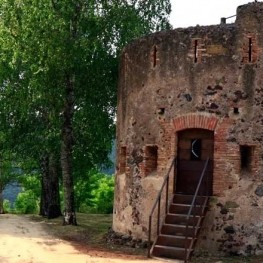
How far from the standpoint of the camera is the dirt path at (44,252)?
40.5 ft

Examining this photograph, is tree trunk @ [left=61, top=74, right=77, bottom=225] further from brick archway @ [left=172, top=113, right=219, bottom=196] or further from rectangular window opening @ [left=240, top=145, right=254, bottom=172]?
rectangular window opening @ [left=240, top=145, right=254, bottom=172]

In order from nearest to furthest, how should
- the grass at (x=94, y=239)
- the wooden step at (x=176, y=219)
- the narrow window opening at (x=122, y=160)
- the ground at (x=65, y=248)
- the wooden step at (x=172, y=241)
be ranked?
the ground at (x=65, y=248)
the wooden step at (x=172, y=241)
the grass at (x=94, y=239)
the wooden step at (x=176, y=219)
the narrow window opening at (x=122, y=160)

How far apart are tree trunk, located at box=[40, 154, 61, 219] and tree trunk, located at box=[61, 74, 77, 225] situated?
3254 mm

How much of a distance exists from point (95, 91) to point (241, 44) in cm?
729

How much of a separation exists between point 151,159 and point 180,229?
8.26 ft

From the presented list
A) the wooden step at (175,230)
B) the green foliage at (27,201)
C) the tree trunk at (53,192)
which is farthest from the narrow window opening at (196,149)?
the green foliage at (27,201)

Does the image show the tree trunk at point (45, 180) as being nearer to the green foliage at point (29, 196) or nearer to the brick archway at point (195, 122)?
the green foliage at point (29, 196)

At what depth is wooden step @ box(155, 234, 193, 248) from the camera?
1270 cm

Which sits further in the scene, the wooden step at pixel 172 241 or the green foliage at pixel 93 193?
the green foliage at pixel 93 193

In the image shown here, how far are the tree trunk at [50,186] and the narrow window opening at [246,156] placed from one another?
11.1m

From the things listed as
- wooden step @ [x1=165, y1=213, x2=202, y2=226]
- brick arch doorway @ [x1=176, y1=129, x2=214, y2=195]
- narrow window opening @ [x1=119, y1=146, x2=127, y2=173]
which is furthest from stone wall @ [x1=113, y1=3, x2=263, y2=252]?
wooden step @ [x1=165, y1=213, x2=202, y2=226]

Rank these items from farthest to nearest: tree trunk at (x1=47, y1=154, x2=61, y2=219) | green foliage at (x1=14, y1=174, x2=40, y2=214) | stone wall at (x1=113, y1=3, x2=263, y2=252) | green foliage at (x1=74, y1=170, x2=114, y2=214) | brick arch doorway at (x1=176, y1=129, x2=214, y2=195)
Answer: green foliage at (x1=14, y1=174, x2=40, y2=214), green foliage at (x1=74, y1=170, x2=114, y2=214), tree trunk at (x1=47, y1=154, x2=61, y2=219), brick arch doorway at (x1=176, y1=129, x2=214, y2=195), stone wall at (x1=113, y1=3, x2=263, y2=252)

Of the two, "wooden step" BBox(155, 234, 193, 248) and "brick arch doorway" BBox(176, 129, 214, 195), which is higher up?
"brick arch doorway" BBox(176, 129, 214, 195)

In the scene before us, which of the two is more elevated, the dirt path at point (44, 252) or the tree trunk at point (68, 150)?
the tree trunk at point (68, 150)
